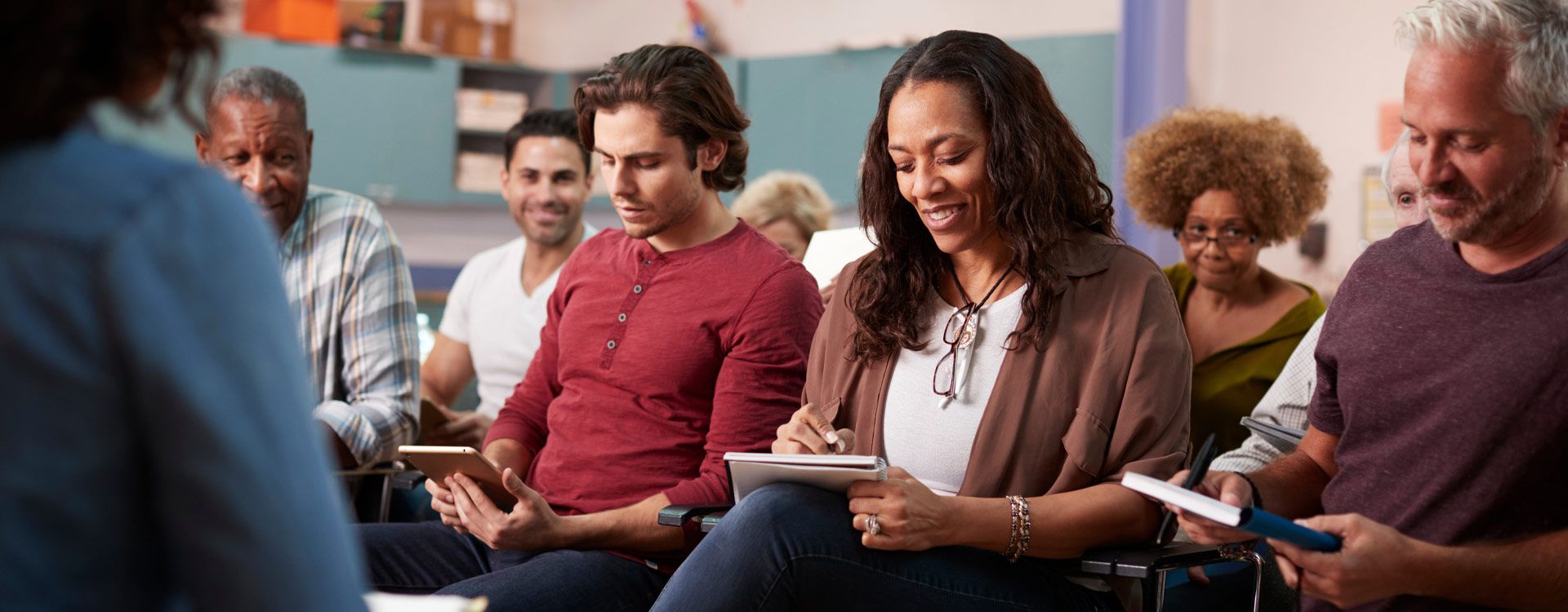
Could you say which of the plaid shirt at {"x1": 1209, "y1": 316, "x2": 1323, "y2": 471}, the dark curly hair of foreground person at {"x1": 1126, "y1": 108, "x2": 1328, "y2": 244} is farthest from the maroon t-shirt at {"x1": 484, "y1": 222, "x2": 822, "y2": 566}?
the dark curly hair of foreground person at {"x1": 1126, "y1": 108, "x2": 1328, "y2": 244}

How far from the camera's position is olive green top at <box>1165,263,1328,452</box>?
2.59m

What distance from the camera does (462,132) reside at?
633 centimetres

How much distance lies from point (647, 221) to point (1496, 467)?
1.37 meters

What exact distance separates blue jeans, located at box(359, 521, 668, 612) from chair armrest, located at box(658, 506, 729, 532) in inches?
7.7

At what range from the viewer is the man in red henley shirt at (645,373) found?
2.12m

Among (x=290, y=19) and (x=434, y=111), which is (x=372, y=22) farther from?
(x=434, y=111)

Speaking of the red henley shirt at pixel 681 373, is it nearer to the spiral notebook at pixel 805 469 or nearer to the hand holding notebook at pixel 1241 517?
the spiral notebook at pixel 805 469

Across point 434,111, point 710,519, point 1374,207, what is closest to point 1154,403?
point 710,519

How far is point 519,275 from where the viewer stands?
3436 millimetres

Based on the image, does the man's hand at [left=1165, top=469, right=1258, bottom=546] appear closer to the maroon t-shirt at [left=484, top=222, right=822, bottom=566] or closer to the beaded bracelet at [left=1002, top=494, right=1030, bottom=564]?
the beaded bracelet at [left=1002, top=494, right=1030, bottom=564]

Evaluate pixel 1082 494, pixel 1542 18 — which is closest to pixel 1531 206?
pixel 1542 18

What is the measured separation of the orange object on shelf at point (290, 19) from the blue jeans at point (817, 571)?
16.0 feet

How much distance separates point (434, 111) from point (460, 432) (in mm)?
3462

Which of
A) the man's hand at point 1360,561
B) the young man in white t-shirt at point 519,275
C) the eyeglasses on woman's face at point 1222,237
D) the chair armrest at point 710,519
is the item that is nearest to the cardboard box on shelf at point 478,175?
the young man in white t-shirt at point 519,275
